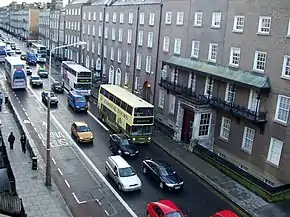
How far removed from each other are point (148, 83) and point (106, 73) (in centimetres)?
1831

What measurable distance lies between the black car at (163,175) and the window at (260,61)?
39.1 ft

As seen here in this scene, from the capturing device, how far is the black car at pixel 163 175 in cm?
2895

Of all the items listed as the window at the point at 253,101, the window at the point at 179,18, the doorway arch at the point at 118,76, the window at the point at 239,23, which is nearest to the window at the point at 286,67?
the window at the point at 253,101

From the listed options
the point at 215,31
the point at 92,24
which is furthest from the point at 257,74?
the point at 92,24

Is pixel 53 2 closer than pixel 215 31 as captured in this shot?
No

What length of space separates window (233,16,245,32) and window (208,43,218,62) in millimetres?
3313

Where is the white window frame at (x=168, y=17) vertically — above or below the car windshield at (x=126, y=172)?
above

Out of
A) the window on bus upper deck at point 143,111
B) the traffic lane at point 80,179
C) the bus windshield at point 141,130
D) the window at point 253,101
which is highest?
the window at point 253,101

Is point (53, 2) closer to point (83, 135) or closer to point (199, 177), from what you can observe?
point (83, 135)

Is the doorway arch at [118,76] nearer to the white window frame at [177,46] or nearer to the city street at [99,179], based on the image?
the city street at [99,179]

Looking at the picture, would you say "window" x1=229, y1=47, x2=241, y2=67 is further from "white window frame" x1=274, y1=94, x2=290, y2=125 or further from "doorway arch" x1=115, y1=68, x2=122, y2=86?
"doorway arch" x1=115, y1=68, x2=122, y2=86

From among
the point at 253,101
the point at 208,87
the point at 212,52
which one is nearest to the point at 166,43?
the point at 212,52

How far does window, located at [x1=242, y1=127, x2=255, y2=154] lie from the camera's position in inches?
1314

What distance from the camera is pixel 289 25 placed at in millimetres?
29188
